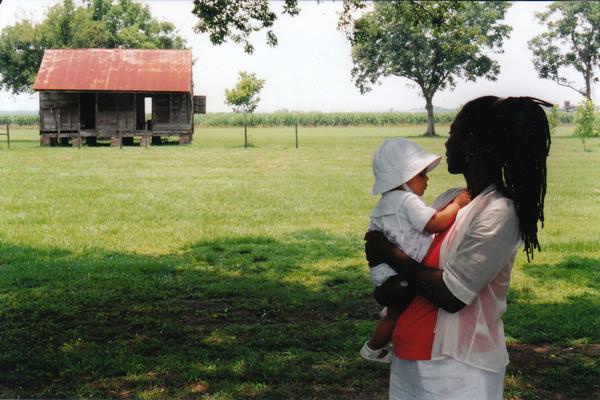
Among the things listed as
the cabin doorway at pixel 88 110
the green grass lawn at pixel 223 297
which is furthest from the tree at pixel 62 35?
the green grass lawn at pixel 223 297

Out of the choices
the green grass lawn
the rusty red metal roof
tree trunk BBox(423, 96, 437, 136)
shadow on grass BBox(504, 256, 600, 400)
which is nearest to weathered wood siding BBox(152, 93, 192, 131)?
the rusty red metal roof

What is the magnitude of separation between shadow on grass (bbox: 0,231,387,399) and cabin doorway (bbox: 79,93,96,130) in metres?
27.5

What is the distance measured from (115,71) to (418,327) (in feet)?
109

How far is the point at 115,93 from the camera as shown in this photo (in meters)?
34.2

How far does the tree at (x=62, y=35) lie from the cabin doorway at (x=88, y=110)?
6722mm

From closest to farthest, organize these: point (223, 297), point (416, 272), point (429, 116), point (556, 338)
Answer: point (416, 272) < point (556, 338) < point (223, 297) < point (429, 116)

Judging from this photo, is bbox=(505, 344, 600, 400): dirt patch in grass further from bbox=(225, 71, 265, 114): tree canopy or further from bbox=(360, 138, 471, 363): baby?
bbox=(225, 71, 265, 114): tree canopy

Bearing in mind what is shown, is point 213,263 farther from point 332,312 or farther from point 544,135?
point 544,135

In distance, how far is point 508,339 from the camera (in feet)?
19.7

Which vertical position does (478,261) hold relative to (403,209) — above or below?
below

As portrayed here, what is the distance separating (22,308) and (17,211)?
6167 millimetres

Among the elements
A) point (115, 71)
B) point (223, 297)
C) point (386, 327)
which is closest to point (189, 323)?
point (223, 297)

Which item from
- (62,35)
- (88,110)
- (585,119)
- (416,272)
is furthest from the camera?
(62,35)

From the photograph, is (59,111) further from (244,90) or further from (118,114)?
(244,90)
